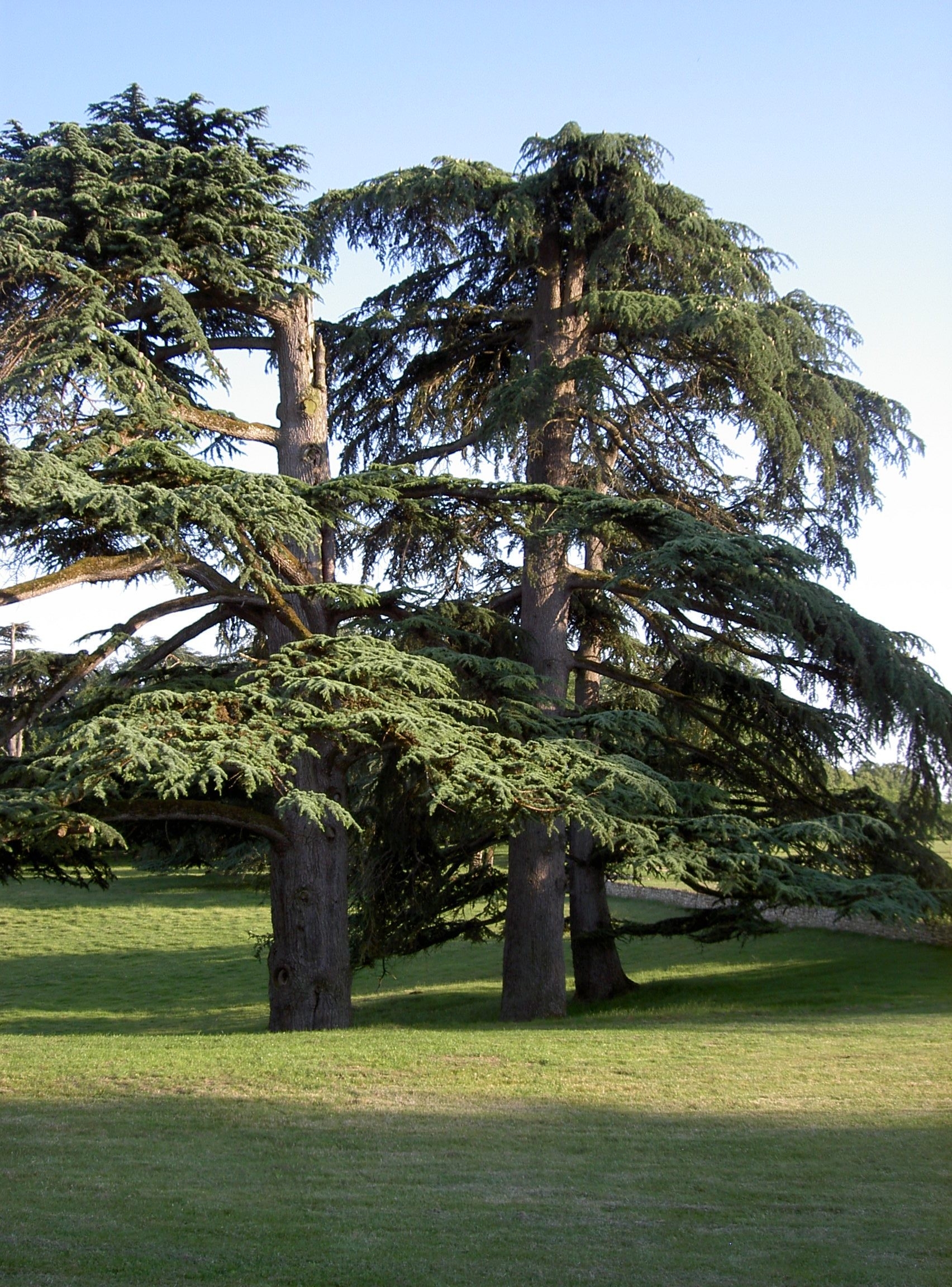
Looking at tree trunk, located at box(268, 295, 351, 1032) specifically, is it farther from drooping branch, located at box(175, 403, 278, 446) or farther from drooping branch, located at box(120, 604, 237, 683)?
drooping branch, located at box(175, 403, 278, 446)

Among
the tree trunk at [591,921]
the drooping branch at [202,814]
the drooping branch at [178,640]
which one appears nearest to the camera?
the drooping branch at [202,814]

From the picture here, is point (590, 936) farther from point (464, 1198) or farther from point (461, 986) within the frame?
point (464, 1198)

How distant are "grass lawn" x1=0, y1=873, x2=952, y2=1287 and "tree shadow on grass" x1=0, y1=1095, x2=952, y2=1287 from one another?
2cm

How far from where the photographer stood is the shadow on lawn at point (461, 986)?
15180 millimetres

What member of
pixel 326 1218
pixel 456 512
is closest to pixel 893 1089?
pixel 326 1218

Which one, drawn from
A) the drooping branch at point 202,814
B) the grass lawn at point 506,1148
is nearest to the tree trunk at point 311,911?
the drooping branch at point 202,814

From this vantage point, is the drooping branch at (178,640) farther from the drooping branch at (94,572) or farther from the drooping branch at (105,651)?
the drooping branch at (94,572)

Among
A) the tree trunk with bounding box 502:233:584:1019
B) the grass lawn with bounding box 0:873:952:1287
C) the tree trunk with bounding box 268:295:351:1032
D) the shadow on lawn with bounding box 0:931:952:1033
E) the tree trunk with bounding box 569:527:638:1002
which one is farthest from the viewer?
the tree trunk with bounding box 569:527:638:1002

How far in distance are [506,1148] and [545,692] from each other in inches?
279

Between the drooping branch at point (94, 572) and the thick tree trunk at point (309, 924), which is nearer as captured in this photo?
the drooping branch at point (94, 572)

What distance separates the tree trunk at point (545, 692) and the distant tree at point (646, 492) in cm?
4

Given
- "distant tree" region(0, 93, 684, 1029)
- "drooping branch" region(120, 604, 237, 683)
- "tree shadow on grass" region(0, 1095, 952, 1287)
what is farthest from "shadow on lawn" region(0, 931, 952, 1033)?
"tree shadow on grass" region(0, 1095, 952, 1287)

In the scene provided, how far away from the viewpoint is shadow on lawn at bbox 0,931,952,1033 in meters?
15.2

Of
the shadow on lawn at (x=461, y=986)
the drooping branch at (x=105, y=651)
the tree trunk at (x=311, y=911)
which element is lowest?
the shadow on lawn at (x=461, y=986)
